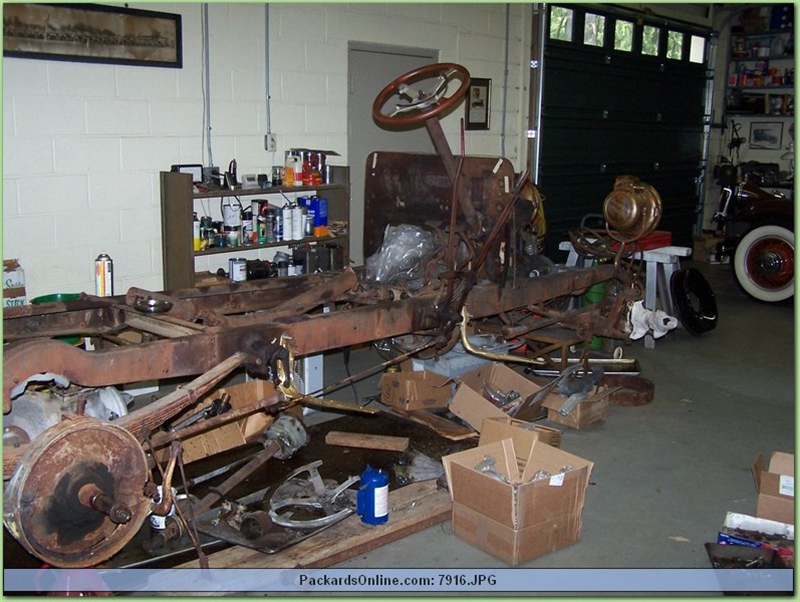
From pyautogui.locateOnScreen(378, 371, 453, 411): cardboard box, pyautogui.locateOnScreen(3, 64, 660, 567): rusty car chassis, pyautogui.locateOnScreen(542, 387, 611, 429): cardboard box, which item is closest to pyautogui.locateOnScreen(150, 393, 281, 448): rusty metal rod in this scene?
pyautogui.locateOnScreen(3, 64, 660, 567): rusty car chassis

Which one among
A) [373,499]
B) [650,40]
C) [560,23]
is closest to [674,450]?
[373,499]

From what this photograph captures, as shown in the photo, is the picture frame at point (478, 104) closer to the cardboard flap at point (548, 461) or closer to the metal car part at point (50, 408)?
the cardboard flap at point (548, 461)

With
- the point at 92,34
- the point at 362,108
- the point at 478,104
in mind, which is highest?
the point at 92,34

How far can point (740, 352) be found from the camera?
20.2ft

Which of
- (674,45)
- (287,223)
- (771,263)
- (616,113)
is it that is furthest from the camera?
(674,45)

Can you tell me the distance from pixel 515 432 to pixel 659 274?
125 inches

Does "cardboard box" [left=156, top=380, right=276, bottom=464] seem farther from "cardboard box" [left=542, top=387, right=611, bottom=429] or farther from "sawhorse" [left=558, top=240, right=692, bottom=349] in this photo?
"sawhorse" [left=558, top=240, right=692, bottom=349]

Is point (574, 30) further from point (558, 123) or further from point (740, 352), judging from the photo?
point (740, 352)

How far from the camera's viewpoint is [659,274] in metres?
6.37

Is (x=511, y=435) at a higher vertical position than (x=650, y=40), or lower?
lower

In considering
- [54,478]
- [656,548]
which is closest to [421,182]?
[656,548]

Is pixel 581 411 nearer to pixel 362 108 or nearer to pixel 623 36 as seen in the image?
pixel 362 108

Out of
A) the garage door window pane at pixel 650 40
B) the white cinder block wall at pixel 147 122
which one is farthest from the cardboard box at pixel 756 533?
the garage door window pane at pixel 650 40

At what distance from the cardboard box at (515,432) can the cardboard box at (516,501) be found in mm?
149
